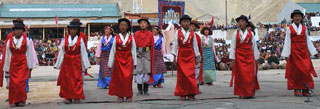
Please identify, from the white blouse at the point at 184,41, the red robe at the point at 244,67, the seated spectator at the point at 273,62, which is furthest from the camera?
the seated spectator at the point at 273,62

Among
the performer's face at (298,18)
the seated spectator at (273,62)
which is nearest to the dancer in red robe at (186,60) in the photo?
the performer's face at (298,18)

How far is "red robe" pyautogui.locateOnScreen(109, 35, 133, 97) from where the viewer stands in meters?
9.72

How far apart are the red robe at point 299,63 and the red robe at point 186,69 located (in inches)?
84.2

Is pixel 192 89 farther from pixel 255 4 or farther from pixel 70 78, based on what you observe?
pixel 255 4

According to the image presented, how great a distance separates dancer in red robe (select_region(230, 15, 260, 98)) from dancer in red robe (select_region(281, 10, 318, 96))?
0.80 m

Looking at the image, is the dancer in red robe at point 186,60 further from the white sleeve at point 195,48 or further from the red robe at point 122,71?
the red robe at point 122,71

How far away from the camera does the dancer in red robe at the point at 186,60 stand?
32.4ft

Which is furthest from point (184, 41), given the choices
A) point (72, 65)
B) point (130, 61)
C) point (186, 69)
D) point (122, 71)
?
point (72, 65)

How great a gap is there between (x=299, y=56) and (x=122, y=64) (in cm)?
378

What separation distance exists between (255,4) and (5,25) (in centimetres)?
7643

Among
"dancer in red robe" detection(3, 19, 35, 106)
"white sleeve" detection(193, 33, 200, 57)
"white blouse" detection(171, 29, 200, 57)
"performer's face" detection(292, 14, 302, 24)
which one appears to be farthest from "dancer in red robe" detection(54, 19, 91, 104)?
"performer's face" detection(292, 14, 302, 24)

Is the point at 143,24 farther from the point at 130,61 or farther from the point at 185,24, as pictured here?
the point at 130,61

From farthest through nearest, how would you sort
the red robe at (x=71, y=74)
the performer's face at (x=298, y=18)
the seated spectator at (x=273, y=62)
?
the seated spectator at (x=273, y=62) → the performer's face at (x=298, y=18) → the red robe at (x=71, y=74)

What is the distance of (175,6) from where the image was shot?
19.3 metres
